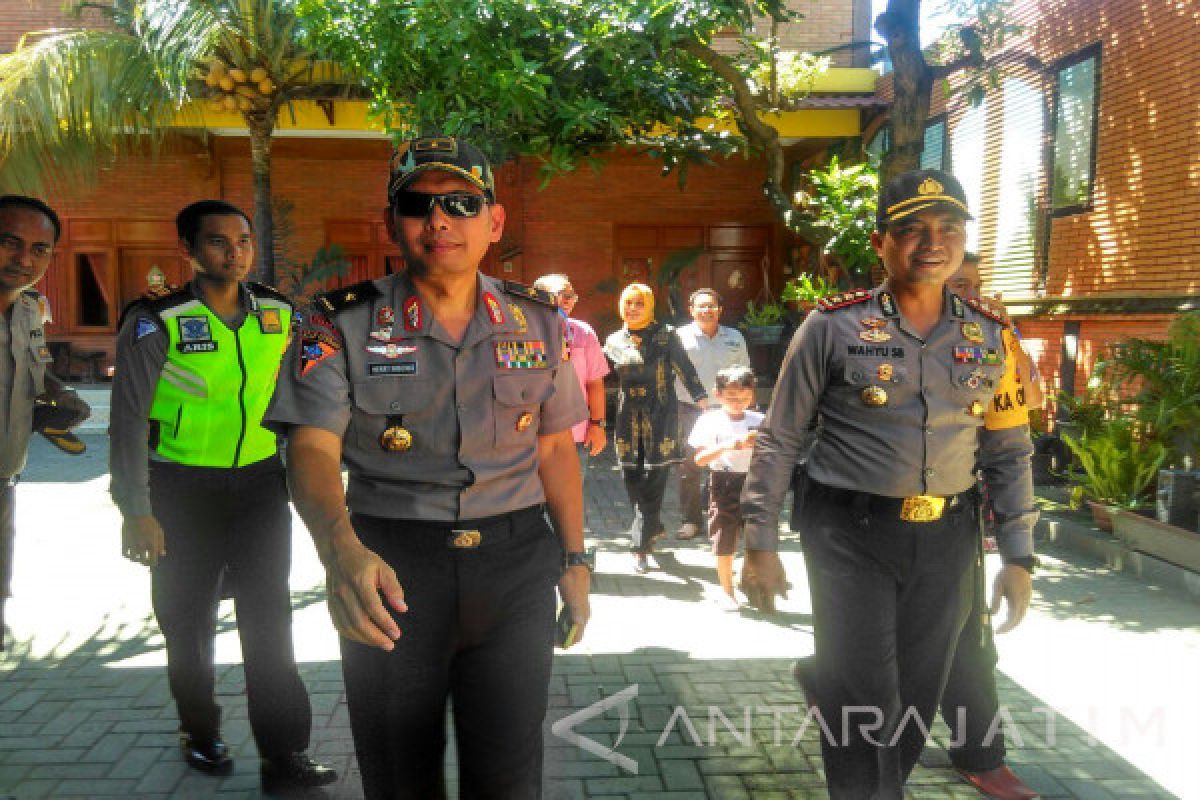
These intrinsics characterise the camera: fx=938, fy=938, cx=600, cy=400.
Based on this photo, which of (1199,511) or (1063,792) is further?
(1199,511)

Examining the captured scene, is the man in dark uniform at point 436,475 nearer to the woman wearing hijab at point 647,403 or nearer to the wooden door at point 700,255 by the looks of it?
the woman wearing hijab at point 647,403

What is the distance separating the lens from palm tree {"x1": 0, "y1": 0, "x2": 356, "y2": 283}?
32.7 feet

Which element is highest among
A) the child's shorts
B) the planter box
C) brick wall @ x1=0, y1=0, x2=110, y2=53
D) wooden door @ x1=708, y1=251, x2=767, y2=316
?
brick wall @ x1=0, y1=0, x2=110, y2=53

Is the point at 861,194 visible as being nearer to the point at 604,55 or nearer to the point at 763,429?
the point at 604,55

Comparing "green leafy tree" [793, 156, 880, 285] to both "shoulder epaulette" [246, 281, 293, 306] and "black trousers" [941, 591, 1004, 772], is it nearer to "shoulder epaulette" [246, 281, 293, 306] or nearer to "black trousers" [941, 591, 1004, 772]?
"black trousers" [941, 591, 1004, 772]

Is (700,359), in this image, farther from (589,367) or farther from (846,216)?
(846,216)

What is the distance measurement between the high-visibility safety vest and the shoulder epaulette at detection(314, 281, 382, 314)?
1081mm

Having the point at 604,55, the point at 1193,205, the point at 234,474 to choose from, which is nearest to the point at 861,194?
the point at 1193,205

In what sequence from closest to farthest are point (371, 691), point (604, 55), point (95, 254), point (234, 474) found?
1. point (371, 691)
2. point (234, 474)
3. point (604, 55)
4. point (95, 254)

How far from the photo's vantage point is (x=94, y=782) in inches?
137

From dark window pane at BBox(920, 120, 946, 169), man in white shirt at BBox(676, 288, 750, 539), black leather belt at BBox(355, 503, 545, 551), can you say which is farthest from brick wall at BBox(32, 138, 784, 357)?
black leather belt at BBox(355, 503, 545, 551)

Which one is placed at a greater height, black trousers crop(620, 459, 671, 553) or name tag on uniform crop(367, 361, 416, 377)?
name tag on uniform crop(367, 361, 416, 377)

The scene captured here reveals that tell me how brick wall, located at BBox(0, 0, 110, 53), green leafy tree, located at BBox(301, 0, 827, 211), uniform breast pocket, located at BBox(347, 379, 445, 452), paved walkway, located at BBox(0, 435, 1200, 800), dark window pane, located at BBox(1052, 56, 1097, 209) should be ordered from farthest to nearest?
brick wall, located at BBox(0, 0, 110, 53), dark window pane, located at BBox(1052, 56, 1097, 209), green leafy tree, located at BBox(301, 0, 827, 211), paved walkway, located at BBox(0, 435, 1200, 800), uniform breast pocket, located at BBox(347, 379, 445, 452)

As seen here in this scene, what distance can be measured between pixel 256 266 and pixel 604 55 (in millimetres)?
7801
